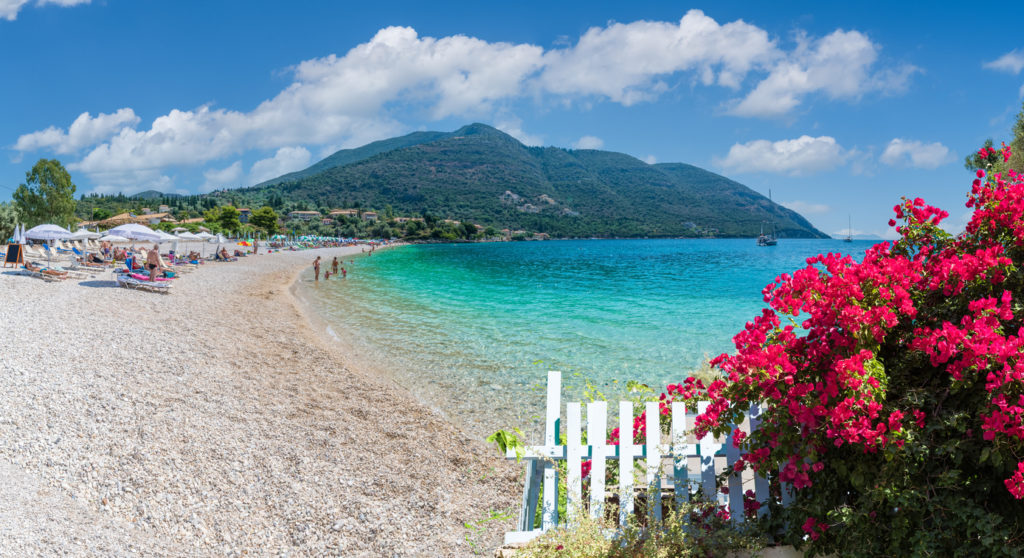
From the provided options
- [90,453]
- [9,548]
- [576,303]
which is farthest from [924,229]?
[576,303]

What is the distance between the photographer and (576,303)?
24.5 m

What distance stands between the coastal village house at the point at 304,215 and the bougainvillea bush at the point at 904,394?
14286 cm

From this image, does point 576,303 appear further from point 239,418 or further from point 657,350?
point 239,418

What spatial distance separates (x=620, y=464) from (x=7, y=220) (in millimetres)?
55530

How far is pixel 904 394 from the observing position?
249cm

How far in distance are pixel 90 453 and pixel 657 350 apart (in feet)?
39.0

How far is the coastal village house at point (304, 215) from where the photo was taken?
446ft

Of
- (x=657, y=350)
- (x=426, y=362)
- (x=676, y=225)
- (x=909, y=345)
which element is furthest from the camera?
(x=676, y=225)

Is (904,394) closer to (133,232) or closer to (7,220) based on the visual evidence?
(133,232)

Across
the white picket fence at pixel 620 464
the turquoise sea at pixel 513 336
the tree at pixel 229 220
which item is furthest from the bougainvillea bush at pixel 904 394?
the tree at pixel 229 220

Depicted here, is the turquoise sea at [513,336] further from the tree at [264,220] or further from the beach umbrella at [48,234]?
the tree at [264,220]

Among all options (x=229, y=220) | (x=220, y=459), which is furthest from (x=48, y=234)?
(x=229, y=220)

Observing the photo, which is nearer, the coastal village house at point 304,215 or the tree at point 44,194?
the tree at point 44,194

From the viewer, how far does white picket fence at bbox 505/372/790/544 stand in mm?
3131
